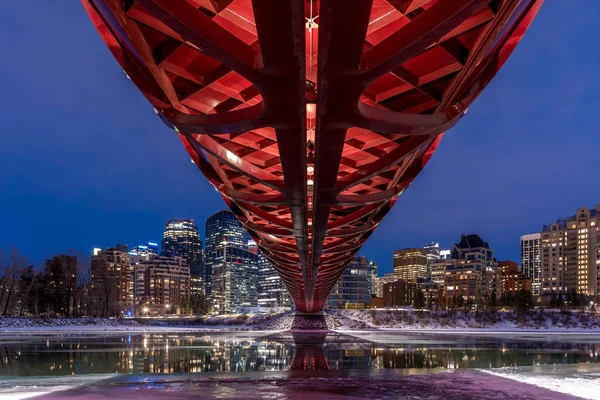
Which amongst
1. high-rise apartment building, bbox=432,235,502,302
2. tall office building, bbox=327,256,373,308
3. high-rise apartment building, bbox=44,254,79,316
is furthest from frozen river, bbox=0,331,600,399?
high-rise apartment building, bbox=432,235,502,302

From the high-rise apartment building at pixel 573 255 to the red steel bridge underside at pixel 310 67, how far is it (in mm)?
170161

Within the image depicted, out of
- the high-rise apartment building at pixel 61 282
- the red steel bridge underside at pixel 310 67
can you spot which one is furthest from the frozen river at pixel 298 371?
the high-rise apartment building at pixel 61 282

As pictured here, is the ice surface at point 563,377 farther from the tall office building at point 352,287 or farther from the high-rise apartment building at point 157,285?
the high-rise apartment building at point 157,285

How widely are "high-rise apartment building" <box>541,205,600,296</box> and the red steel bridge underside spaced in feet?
558

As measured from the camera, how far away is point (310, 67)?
886cm

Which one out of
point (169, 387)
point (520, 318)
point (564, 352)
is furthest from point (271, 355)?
point (520, 318)

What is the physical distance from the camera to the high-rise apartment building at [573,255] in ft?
523

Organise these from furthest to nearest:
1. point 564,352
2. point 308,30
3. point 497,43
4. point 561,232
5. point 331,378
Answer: point 561,232
point 564,352
point 331,378
point 497,43
point 308,30

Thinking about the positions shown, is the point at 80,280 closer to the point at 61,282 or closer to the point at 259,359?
the point at 61,282

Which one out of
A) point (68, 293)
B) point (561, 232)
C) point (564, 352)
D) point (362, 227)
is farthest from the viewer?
point (561, 232)

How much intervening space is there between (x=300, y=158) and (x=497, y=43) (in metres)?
4.39

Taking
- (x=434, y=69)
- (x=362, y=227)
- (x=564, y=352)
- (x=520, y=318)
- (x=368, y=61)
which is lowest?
(x=520, y=318)

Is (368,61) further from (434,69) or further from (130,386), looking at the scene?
(130,386)

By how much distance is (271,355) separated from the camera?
25641mm
